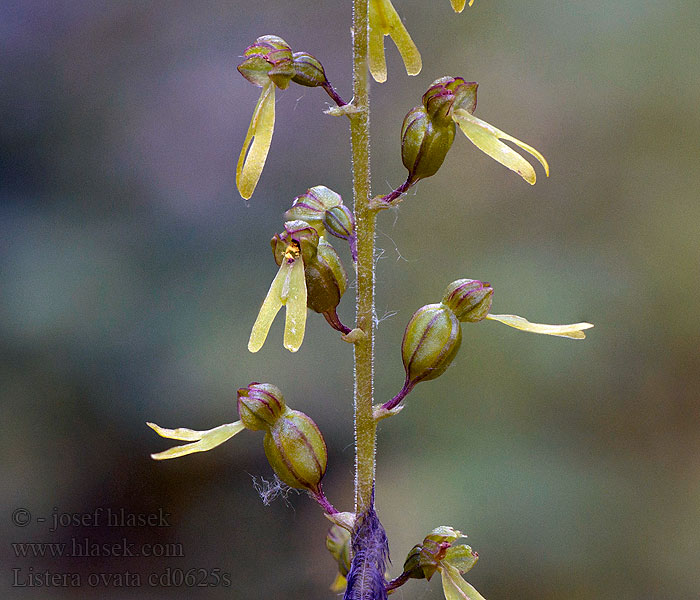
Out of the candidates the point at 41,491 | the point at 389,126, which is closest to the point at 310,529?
the point at 41,491

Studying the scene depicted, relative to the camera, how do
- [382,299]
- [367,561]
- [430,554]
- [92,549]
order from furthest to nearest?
[382,299], [92,549], [430,554], [367,561]

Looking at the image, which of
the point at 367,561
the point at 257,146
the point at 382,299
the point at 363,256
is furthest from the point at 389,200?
the point at 382,299

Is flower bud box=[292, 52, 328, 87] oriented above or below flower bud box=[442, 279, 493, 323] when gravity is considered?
above

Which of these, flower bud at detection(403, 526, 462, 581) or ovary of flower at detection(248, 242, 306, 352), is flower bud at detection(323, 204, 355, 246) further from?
flower bud at detection(403, 526, 462, 581)

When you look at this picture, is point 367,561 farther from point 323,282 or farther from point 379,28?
point 379,28

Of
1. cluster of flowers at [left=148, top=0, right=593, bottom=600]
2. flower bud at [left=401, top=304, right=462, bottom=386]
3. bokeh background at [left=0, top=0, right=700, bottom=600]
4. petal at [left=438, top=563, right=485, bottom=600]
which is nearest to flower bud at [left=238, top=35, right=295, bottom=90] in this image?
cluster of flowers at [left=148, top=0, right=593, bottom=600]

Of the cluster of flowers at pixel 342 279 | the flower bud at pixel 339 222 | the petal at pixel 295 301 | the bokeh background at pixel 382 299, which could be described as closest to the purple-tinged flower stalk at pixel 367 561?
the cluster of flowers at pixel 342 279
